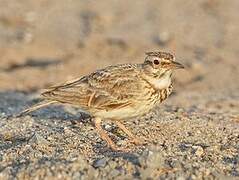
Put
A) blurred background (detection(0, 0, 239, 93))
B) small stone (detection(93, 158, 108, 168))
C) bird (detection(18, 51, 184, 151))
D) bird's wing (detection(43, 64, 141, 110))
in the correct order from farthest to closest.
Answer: blurred background (detection(0, 0, 239, 93))
bird's wing (detection(43, 64, 141, 110))
bird (detection(18, 51, 184, 151))
small stone (detection(93, 158, 108, 168))

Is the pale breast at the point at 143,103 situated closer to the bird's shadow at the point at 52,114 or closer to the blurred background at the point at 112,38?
the bird's shadow at the point at 52,114

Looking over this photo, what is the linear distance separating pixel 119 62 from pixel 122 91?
746 centimetres

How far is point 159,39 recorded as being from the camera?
1653 cm

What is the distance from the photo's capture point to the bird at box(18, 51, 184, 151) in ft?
25.2

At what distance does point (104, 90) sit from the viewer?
803 centimetres

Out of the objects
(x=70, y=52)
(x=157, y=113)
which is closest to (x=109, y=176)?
(x=157, y=113)

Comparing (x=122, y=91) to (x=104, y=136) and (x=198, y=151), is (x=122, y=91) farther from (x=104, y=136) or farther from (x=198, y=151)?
(x=198, y=151)

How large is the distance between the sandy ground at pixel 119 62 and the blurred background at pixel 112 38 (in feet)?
0.08

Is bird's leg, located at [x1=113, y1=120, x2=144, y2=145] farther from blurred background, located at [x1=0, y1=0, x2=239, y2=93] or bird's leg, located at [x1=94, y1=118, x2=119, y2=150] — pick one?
blurred background, located at [x1=0, y1=0, x2=239, y2=93]

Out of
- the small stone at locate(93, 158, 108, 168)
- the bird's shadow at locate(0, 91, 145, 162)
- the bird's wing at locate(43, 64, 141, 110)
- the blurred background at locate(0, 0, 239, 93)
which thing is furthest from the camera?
the blurred background at locate(0, 0, 239, 93)

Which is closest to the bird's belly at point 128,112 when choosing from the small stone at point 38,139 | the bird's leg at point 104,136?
the bird's leg at point 104,136

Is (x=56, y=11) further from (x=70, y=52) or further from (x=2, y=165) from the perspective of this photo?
(x=2, y=165)

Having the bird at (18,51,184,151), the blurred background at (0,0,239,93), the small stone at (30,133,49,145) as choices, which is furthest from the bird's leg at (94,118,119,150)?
the blurred background at (0,0,239,93)

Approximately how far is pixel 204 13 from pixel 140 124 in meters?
10.1
